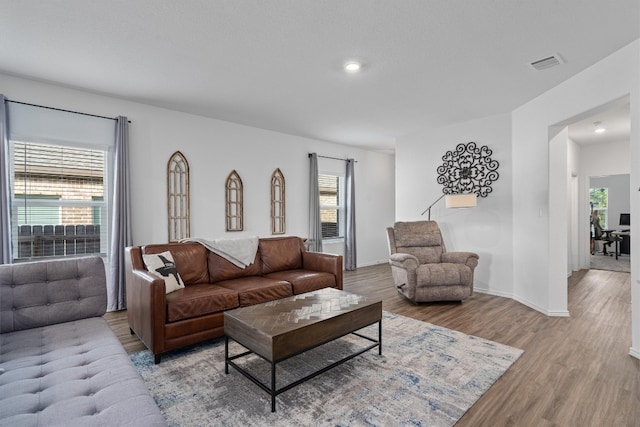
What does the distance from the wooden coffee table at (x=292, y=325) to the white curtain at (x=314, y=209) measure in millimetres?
3230

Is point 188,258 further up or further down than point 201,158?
further down

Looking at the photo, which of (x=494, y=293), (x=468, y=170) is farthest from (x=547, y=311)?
(x=468, y=170)

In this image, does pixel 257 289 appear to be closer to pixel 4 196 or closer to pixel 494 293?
pixel 4 196

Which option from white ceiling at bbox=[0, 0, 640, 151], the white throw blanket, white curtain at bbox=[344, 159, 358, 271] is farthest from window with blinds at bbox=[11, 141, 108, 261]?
white curtain at bbox=[344, 159, 358, 271]

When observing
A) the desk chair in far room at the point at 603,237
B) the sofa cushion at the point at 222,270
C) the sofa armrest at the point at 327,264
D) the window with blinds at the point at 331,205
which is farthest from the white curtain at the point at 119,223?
the desk chair in far room at the point at 603,237

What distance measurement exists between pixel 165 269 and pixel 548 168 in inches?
169

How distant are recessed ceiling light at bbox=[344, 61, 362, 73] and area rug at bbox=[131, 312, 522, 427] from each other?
255cm

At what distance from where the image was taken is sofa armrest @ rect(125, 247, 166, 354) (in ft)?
8.07

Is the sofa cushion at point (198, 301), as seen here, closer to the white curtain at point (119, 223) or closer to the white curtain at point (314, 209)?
the white curtain at point (119, 223)

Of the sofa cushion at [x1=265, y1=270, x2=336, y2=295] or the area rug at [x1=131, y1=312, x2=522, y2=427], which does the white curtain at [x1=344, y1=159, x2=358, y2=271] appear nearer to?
the sofa cushion at [x1=265, y1=270, x2=336, y2=295]

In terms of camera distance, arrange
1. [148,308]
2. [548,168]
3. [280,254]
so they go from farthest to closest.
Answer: [280,254] < [548,168] < [148,308]

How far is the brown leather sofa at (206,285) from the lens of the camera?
252cm

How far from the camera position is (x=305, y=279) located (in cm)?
354

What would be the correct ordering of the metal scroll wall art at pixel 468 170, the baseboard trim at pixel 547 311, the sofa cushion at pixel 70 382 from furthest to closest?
the metal scroll wall art at pixel 468 170 < the baseboard trim at pixel 547 311 < the sofa cushion at pixel 70 382
